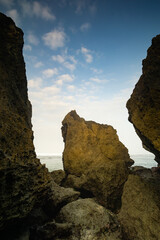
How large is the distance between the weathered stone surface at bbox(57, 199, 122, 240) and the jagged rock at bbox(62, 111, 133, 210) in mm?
1624

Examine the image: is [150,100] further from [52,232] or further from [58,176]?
[58,176]

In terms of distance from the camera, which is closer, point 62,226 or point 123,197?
point 62,226

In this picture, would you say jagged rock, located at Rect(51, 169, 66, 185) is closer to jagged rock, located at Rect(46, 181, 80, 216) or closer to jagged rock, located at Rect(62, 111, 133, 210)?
jagged rock, located at Rect(62, 111, 133, 210)

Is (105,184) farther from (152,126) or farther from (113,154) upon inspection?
(152,126)

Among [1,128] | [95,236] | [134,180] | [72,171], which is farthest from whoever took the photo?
[72,171]

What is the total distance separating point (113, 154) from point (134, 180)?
2.55 metres

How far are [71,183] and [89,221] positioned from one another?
3651mm

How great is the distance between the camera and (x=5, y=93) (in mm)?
4777

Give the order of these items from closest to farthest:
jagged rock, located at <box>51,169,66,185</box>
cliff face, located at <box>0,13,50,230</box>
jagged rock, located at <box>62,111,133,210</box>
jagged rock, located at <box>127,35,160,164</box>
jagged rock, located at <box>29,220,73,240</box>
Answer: cliff face, located at <box>0,13,50,230</box> < jagged rock, located at <box>29,220,73,240</box> < jagged rock, located at <box>127,35,160,164</box> < jagged rock, located at <box>62,111,133,210</box> < jagged rock, located at <box>51,169,66,185</box>

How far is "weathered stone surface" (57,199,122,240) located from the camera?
4.31m

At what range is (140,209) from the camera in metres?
6.12

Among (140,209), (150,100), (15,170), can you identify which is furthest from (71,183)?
(150,100)

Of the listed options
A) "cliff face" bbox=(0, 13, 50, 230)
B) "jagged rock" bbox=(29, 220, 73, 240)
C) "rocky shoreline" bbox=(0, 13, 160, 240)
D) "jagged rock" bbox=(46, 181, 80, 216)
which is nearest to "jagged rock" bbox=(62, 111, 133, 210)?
"rocky shoreline" bbox=(0, 13, 160, 240)

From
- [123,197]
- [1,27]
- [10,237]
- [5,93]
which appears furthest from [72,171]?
[1,27]
